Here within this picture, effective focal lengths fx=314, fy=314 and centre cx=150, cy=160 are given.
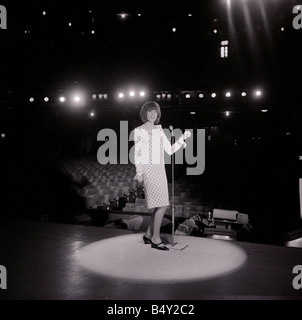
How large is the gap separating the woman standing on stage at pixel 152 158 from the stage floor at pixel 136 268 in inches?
15.9

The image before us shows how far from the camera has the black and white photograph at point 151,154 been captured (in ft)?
7.25

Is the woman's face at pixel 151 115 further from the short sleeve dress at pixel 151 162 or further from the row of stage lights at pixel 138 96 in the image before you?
the row of stage lights at pixel 138 96

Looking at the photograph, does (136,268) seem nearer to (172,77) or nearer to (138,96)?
(138,96)

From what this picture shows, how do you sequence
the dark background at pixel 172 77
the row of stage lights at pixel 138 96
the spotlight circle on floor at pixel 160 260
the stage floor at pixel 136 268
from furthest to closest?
the row of stage lights at pixel 138 96 → the dark background at pixel 172 77 → the spotlight circle on floor at pixel 160 260 → the stage floor at pixel 136 268

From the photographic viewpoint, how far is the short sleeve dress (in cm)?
274

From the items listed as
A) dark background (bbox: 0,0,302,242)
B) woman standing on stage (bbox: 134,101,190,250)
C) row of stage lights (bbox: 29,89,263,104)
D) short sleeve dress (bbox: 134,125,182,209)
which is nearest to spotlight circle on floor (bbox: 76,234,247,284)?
woman standing on stage (bbox: 134,101,190,250)

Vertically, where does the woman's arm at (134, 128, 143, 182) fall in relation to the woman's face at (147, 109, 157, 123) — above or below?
below

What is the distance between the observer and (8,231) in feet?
11.7

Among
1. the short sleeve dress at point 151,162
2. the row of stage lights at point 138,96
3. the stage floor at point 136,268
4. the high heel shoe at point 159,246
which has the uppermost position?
the row of stage lights at point 138,96

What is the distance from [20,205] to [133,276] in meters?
5.73

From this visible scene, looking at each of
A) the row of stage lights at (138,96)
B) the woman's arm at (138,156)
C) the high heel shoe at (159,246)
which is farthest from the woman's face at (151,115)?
the row of stage lights at (138,96)

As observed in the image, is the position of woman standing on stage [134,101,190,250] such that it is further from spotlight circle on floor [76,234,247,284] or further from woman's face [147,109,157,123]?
spotlight circle on floor [76,234,247,284]

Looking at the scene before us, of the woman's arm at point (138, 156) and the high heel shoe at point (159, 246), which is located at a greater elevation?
the woman's arm at point (138, 156)
